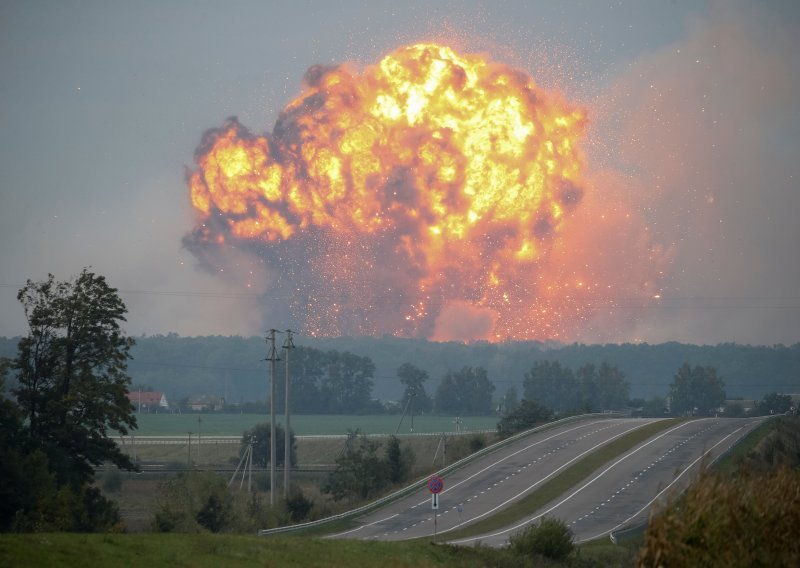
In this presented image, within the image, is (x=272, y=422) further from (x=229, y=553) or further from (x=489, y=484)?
(x=229, y=553)

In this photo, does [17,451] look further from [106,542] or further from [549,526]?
[549,526]

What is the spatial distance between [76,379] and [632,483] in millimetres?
47081

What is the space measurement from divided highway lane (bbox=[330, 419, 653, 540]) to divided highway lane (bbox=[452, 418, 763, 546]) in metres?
4.22

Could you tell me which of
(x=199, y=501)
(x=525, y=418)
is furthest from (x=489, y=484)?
(x=525, y=418)

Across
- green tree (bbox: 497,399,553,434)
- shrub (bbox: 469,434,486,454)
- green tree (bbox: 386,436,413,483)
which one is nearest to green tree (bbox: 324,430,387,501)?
green tree (bbox: 386,436,413,483)

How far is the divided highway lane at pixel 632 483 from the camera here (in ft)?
226

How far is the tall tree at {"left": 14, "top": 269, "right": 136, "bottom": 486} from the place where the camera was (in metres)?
60.5

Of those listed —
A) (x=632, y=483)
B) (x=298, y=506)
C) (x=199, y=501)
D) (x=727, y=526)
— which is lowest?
(x=298, y=506)

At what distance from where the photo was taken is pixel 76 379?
63.0m

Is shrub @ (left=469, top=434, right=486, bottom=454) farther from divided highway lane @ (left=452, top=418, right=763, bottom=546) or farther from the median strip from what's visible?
divided highway lane @ (left=452, top=418, right=763, bottom=546)

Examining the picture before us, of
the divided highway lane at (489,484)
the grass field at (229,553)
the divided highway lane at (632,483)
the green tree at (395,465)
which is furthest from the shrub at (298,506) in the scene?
the grass field at (229,553)

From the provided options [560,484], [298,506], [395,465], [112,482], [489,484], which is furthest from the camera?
[112,482]

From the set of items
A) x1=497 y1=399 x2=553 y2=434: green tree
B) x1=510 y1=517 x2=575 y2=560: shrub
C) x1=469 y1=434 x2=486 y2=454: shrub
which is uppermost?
x1=497 y1=399 x2=553 y2=434: green tree

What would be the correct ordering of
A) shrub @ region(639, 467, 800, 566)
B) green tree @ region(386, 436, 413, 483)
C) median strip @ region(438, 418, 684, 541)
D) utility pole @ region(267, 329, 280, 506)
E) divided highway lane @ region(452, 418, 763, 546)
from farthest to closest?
green tree @ region(386, 436, 413, 483), utility pole @ region(267, 329, 280, 506), median strip @ region(438, 418, 684, 541), divided highway lane @ region(452, 418, 763, 546), shrub @ region(639, 467, 800, 566)
